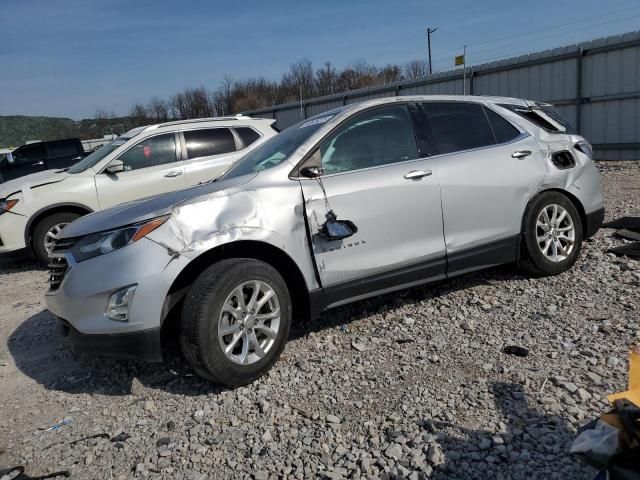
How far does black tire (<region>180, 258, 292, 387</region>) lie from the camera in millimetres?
3154

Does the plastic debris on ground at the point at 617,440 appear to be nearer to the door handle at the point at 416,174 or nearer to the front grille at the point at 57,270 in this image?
the door handle at the point at 416,174

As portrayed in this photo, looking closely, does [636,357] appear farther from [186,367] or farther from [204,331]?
[186,367]

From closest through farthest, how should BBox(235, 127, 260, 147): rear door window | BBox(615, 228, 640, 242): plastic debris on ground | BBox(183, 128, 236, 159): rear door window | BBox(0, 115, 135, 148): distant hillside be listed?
BBox(615, 228, 640, 242): plastic debris on ground → BBox(183, 128, 236, 159): rear door window → BBox(235, 127, 260, 147): rear door window → BBox(0, 115, 135, 148): distant hillside

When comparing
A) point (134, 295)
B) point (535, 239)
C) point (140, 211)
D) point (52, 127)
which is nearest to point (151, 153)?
point (140, 211)

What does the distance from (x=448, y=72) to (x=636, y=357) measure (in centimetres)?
1587

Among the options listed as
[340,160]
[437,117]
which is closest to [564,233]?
[437,117]

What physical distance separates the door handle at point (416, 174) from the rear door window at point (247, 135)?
15.5 ft

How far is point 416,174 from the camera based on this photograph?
A: 4023mm

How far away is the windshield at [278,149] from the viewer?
3.93 m

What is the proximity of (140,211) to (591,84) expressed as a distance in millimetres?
12381

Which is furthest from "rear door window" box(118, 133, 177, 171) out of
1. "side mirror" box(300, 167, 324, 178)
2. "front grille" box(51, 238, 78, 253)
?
"side mirror" box(300, 167, 324, 178)

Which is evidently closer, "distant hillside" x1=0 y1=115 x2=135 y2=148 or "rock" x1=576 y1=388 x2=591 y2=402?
"rock" x1=576 y1=388 x2=591 y2=402

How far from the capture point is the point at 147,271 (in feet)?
10.3

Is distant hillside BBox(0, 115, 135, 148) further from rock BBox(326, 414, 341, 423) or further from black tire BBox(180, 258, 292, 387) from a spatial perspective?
rock BBox(326, 414, 341, 423)
